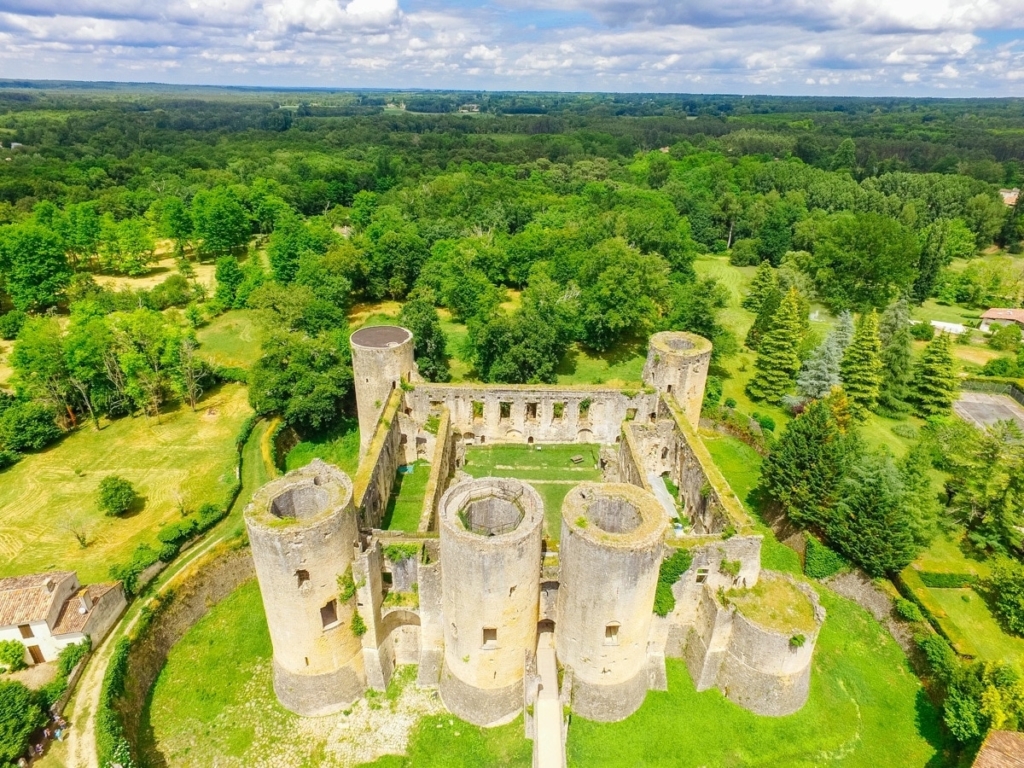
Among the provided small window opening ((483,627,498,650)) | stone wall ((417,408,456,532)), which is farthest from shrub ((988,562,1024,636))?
stone wall ((417,408,456,532))

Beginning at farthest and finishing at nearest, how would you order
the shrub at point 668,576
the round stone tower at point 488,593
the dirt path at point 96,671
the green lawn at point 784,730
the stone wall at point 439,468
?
the stone wall at point 439,468, the shrub at point 668,576, the green lawn at point 784,730, the dirt path at point 96,671, the round stone tower at point 488,593

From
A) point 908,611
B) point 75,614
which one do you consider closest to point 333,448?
point 75,614

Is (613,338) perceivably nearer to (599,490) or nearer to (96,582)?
(599,490)

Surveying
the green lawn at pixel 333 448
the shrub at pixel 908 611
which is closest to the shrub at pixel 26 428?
the green lawn at pixel 333 448

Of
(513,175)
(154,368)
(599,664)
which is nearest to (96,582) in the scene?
(154,368)

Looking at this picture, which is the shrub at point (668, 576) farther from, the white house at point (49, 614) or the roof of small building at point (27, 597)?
the roof of small building at point (27, 597)
